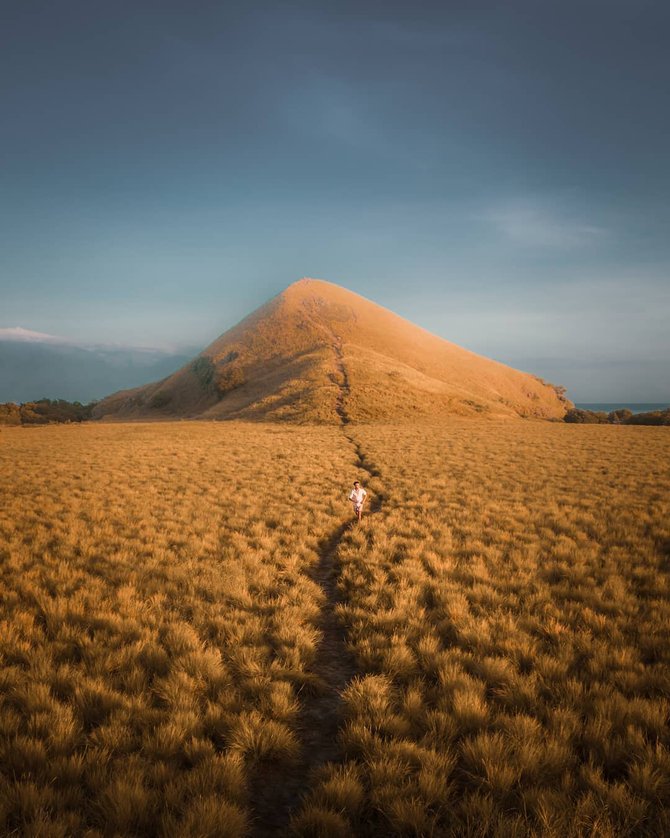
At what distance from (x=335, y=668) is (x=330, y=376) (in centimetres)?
6591

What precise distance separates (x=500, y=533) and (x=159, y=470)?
54.6ft

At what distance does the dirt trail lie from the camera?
10.9 ft

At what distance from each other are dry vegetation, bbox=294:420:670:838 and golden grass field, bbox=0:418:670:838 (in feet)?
0.09

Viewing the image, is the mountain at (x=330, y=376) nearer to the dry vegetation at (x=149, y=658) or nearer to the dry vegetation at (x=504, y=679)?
the dry vegetation at (x=149, y=658)

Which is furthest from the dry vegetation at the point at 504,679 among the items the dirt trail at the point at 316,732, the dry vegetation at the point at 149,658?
the dry vegetation at the point at 149,658

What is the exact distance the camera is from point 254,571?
809 centimetres

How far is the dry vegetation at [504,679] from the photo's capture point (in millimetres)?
3094

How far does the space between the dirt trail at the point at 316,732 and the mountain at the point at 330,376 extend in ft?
148

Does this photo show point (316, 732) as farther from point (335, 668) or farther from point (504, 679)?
point (504, 679)

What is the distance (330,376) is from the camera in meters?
70.3

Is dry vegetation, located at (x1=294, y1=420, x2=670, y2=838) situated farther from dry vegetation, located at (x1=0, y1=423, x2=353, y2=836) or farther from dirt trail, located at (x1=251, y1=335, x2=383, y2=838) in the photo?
dry vegetation, located at (x1=0, y1=423, x2=353, y2=836)

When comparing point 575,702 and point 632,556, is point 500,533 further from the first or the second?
point 575,702

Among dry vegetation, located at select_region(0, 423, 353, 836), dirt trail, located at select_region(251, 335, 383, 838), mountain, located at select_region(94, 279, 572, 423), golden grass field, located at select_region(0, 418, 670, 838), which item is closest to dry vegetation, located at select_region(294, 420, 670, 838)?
golden grass field, located at select_region(0, 418, 670, 838)

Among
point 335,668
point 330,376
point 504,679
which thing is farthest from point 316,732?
point 330,376
